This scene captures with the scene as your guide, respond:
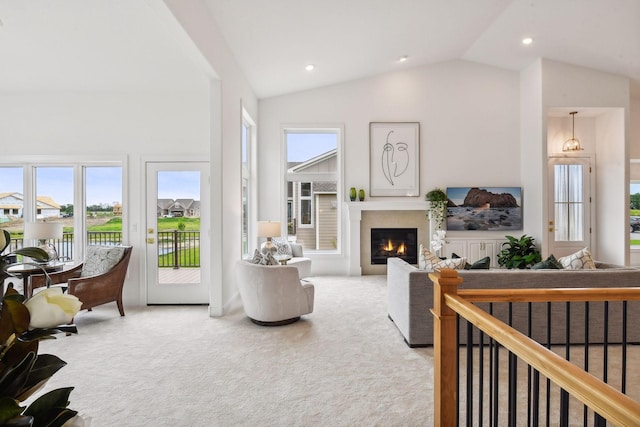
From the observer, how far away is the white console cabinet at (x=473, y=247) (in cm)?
674

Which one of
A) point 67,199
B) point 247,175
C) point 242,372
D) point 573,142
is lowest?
point 242,372

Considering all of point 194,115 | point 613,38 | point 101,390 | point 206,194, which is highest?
point 613,38

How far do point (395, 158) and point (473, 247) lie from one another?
223cm

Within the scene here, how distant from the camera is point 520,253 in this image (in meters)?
6.32

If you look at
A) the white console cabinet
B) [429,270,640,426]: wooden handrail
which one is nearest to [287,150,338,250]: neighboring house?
the white console cabinet

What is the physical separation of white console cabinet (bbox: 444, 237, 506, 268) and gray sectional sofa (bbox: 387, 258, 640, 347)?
11.5ft

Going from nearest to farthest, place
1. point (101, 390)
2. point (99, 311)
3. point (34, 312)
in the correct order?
point (34, 312), point (101, 390), point (99, 311)

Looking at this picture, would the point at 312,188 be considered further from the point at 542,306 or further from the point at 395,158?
the point at 542,306

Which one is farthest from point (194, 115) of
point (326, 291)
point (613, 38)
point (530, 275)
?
point (613, 38)

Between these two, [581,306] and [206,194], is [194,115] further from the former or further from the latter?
[581,306]

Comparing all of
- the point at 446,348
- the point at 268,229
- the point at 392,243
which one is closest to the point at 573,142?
the point at 392,243

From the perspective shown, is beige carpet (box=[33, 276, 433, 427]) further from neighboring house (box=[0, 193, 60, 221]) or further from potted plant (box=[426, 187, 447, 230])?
potted plant (box=[426, 187, 447, 230])

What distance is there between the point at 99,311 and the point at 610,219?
8.22 metres

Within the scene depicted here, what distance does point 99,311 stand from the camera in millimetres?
4438
